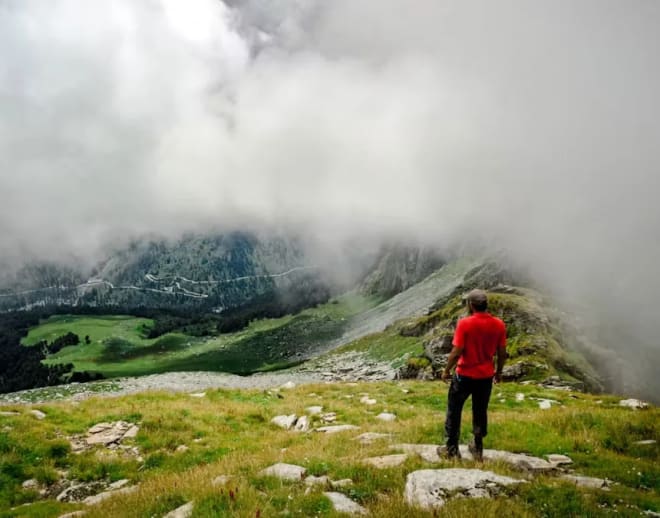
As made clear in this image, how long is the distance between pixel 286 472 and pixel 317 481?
1169 millimetres

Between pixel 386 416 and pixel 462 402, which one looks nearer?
pixel 462 402

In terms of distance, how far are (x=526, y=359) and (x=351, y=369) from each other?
50.6 metres

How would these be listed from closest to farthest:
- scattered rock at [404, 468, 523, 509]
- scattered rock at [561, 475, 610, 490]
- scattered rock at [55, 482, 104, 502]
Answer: scattered rock at [404, 468, 523, 509], scattered rock at [561, 475, 610, 490], scattered rock at [55, 482, 104, 502]

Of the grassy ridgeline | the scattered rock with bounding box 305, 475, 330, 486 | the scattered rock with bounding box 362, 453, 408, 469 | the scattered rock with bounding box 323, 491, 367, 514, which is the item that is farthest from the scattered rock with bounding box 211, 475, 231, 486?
the scattered rock with bounding box 362, 453, 408, 469

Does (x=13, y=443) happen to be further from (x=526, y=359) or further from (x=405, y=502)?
(x=526, y=359)

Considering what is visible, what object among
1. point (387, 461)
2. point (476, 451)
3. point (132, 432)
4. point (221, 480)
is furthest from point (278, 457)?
point (132, 432)

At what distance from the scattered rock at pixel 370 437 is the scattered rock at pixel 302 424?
18.2ft

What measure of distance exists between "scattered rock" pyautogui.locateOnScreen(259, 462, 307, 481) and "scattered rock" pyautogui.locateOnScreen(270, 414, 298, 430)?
1119 centimetres

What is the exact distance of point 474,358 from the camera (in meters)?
10.9

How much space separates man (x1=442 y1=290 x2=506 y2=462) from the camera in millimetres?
10820

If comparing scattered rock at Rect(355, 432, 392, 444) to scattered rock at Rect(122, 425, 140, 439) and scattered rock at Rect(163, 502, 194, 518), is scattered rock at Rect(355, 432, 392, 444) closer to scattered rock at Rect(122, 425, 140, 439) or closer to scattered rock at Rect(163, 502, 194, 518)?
scattered rock at Rect(163, 502, 194, 518)

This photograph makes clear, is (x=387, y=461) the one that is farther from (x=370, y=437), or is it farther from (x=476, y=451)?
(x=370, y=437)

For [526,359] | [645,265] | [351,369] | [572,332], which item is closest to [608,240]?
[645,265]

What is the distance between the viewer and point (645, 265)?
122 m
